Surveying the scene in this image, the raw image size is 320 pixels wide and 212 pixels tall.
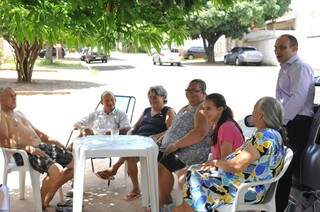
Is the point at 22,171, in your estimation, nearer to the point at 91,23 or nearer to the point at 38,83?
the point at 91,23

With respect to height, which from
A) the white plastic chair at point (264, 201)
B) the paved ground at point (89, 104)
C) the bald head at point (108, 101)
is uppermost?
the bald head at point (108, 101)

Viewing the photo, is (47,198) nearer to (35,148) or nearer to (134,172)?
(35,148)

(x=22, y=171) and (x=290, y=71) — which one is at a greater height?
(x=290, y=71)

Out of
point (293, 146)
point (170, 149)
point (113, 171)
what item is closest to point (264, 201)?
point (293, 146)

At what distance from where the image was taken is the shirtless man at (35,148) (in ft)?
16.5

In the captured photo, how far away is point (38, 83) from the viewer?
70.2ft

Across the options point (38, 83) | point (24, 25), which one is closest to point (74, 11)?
point (24, 25)

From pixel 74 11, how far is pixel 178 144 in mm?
1673

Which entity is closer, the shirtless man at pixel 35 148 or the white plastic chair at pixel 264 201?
the white plastic chair at pixel 264 201

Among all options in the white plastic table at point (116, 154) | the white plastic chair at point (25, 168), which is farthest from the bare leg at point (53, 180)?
the white plastic table at point (116, 154)

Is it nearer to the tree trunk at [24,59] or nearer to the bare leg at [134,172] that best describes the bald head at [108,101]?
the bare leg at [134,172]

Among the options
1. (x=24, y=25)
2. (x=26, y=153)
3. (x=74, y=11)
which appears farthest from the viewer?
(x=26, y=153)

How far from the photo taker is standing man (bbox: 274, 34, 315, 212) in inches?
172

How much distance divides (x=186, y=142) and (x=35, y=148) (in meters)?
1.50
